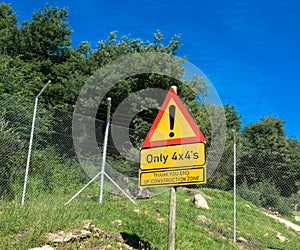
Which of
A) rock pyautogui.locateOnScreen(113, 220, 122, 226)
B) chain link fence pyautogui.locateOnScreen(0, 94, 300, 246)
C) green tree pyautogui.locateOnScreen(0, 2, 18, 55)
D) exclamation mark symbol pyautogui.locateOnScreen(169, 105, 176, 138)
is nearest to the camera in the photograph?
exclamation mark symbol pyautogui.locateOnScreen(169, 105, 176, 138)

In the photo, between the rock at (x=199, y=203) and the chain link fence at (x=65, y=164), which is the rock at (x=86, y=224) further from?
the rock at (x=199, y=203)

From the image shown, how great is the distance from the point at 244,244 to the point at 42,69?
15095 millimetres

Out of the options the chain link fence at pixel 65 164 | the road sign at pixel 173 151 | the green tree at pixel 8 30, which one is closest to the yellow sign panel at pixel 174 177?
the road sign at pixel 173 151

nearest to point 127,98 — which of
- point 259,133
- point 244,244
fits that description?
point 244,244

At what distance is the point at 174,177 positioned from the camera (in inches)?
150

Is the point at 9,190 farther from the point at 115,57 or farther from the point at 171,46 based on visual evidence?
the point at 171,46

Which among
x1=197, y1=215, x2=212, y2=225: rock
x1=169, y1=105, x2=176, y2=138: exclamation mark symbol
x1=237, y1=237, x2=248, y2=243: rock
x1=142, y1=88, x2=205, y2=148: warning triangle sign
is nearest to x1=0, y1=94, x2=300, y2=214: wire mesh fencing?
x1=197, y1=215, x2=212, y2=225: rock

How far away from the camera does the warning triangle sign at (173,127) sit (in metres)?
3.74

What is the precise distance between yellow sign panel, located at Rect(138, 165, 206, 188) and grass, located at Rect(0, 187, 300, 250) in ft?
4.16

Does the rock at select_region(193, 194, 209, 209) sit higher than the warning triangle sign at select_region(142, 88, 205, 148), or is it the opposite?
the warning triangle sign at select_region(142, 88, 205, 148)

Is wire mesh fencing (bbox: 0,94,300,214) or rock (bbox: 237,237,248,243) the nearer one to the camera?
wire mesh fencing (bbox: 0,94,300,214)

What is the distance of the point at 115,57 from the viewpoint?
62.6 feet

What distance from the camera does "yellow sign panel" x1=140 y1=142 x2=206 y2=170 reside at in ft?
12.1

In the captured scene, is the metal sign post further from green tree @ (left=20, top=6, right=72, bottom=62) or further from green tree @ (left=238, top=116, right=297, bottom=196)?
green tree @ (left=20, top=6, right=72, bottom=62)
